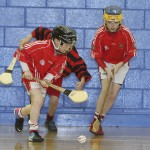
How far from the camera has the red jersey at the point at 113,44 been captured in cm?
769

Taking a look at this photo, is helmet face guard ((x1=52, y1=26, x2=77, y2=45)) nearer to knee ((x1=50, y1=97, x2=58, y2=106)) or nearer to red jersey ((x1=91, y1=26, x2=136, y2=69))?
red jersey ((x1=91, y1=26, x2=136, y2=69))

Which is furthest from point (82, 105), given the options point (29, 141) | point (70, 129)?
point (29, 141)

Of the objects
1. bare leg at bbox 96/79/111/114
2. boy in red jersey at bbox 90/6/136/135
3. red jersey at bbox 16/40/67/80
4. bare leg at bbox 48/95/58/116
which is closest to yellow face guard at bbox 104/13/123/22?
boy in red jersey at bbox 90/6/136/135

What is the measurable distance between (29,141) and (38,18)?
1.93 meters

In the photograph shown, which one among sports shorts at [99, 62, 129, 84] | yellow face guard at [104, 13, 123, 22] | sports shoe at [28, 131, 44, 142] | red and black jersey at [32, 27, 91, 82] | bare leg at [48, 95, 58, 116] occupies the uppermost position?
yellow face guard at [104, 13, 123, 22]

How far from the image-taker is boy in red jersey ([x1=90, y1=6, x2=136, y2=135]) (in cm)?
760

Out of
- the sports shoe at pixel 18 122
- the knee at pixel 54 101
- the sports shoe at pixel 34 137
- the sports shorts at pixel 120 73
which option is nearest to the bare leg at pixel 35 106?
the sports shoe at pixel 34 137

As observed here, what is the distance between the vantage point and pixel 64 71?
25.9ft

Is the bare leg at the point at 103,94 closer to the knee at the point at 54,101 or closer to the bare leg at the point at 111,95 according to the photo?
the bare leg at the point at 111,95

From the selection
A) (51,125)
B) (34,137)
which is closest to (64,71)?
(51,125)

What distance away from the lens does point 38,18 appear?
27.5 feet

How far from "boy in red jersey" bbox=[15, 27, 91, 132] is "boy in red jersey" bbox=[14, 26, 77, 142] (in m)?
0.19

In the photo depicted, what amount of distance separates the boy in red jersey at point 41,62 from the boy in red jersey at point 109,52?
2.39 ft

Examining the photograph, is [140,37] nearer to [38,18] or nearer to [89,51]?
[89,51]
